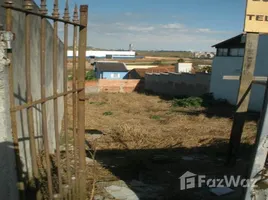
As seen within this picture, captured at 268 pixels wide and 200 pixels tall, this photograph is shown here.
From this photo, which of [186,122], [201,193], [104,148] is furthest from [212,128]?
[201,193]

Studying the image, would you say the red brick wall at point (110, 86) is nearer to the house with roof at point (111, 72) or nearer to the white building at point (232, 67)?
the house with roof at point (111, 72)


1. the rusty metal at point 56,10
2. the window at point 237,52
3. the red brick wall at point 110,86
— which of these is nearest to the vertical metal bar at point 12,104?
the rusty metal at point 56,10

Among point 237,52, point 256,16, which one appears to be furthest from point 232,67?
point 256,16

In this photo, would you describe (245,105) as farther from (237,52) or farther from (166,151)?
(237,52)

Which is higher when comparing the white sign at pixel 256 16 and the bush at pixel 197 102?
the white sign at pixel 256 16

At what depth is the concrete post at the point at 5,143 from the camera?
167 centimetres

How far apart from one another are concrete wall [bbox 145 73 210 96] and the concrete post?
56.0ft

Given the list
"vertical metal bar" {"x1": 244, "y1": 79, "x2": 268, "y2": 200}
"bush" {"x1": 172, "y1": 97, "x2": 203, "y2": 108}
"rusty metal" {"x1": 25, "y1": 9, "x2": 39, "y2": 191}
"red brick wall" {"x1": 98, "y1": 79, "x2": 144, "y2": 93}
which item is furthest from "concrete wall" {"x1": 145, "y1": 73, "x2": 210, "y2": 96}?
"rusty metal" {"x1": 25, "y1": 9, "x2": 39, "y2": 191}

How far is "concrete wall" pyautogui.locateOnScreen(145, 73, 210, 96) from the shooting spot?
722 inches

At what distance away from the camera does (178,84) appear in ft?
66.1

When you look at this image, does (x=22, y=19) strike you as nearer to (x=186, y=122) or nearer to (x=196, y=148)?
(x=196, y=148)

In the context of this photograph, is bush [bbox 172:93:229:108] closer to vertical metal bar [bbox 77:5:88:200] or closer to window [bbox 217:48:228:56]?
window [bbox 217:48:228:56]

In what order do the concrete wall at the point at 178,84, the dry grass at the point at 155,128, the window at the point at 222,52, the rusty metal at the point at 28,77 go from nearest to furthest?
the rusty metal at the point at 28,77, the dry grass at the point at 155,128, the window at the point at 222,52, the concrete wall at the point at 178,84
